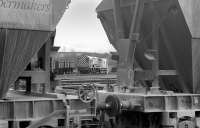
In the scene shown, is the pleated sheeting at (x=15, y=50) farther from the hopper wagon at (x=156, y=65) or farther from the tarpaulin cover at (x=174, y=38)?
the tarpaulin cover at (x=174, y=38)

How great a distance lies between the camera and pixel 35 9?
834 cm

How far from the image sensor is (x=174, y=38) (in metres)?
11.7

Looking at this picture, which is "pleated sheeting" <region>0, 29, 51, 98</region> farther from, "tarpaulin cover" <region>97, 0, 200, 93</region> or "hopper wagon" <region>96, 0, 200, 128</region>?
"tarpaulin cover" <region>97, 0, 200, 93</region>

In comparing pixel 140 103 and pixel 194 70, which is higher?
pixel 194 70

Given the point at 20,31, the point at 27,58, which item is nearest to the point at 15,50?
the point at 27,58

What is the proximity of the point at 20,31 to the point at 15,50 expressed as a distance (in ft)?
1.34

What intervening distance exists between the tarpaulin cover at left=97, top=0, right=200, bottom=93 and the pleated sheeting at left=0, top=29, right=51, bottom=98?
426 centimetres

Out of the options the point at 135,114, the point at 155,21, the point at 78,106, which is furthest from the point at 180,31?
the point at 78,106

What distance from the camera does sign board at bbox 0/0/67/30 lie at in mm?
8016

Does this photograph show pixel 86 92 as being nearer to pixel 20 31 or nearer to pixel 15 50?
pixel 15 50

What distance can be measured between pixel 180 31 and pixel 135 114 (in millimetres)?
2672

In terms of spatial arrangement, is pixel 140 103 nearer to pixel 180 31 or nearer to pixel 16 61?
pixel 180 31

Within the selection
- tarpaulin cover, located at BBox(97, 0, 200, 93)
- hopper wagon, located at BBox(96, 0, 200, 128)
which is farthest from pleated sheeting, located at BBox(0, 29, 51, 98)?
tarpaulin cover, located at BBox(97, 0, 200, 93)

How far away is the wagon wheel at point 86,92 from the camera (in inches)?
343
